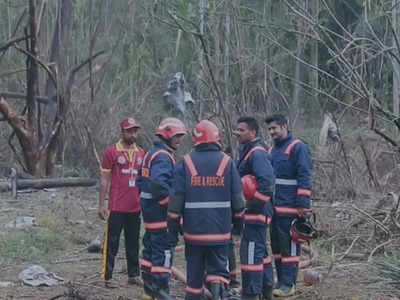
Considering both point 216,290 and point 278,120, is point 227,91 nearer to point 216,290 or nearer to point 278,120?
point 278,120

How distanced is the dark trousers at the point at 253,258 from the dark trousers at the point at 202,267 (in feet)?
2.41

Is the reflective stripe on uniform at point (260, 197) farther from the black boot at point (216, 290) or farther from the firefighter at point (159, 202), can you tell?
the black boot at point (216, 290)

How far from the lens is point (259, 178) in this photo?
7992 mm

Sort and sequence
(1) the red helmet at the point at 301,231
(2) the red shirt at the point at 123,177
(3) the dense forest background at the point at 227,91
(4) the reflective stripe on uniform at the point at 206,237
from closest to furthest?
(4) the reflective stripe on uniform at the point at 206,237
(1) the red helmet at the point at 301,231
(2) the red shirt at the point at 123,177
(3) the dense forest background at the point at 227,91

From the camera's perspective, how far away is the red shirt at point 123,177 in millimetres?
9008

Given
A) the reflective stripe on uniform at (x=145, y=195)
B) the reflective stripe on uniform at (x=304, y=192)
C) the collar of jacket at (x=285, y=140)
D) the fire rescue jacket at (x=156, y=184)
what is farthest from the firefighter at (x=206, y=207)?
the collar of jacket at (x=285, y=140)

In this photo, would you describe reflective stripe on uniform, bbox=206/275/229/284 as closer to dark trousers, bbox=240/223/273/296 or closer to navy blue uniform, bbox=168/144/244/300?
navy blue uniform, bbox=168/144/244/300

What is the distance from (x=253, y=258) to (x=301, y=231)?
76 centimetres

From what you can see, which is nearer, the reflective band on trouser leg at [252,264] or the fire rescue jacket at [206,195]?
the fire rescue jacket at [206,195]

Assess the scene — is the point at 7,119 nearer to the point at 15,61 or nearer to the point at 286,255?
the point at 15,61

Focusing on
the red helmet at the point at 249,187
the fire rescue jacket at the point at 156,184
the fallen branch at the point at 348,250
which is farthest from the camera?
the fallen branch at the point at 348,250

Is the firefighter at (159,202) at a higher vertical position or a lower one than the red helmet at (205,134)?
lower

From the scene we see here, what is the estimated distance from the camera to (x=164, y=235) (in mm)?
8164

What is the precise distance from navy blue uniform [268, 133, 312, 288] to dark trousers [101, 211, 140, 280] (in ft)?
5.66
